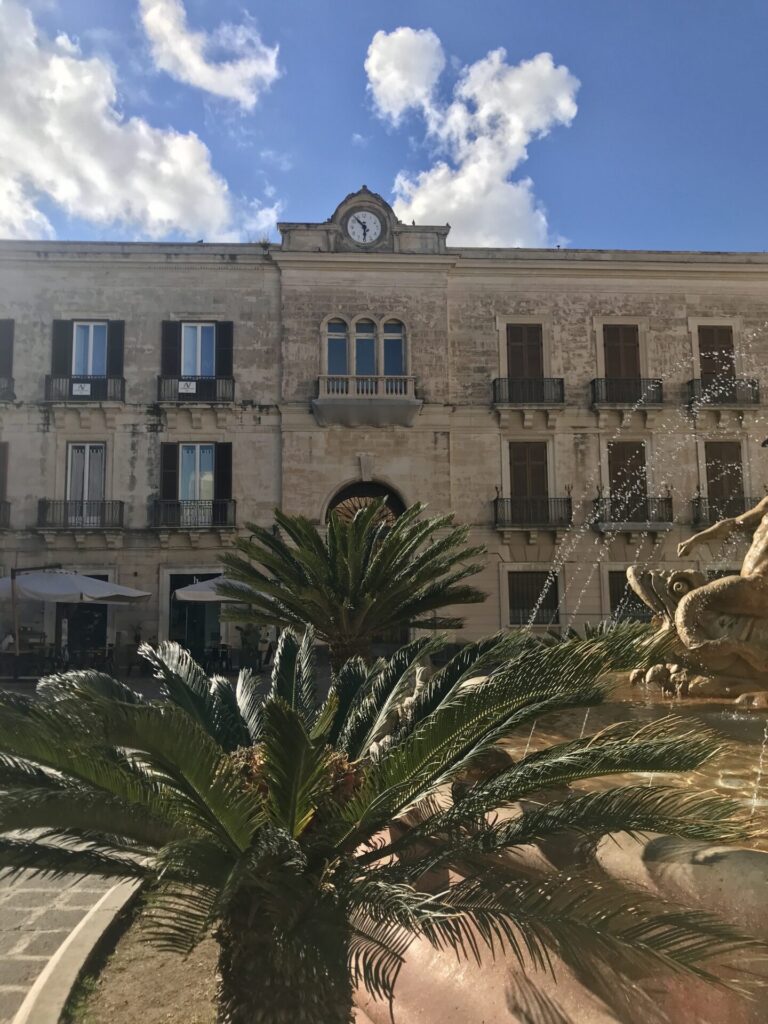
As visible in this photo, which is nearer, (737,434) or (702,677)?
(702,677)

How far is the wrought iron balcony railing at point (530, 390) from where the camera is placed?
21.8 meters

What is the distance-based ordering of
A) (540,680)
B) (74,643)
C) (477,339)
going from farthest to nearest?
(477,339) → (74,643) → (540,680)

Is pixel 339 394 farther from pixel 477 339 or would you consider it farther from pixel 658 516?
pixel 658 516

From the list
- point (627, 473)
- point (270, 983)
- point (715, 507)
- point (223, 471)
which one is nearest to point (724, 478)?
point (715, 507)

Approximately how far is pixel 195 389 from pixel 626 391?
1164 cm

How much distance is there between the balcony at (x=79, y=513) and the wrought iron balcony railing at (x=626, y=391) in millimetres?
13038

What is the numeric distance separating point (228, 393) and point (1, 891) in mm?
16515

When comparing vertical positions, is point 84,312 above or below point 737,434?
above

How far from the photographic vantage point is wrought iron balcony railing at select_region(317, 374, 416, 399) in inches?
839

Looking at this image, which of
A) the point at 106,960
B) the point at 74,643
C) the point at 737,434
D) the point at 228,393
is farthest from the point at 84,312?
the point at 106,960

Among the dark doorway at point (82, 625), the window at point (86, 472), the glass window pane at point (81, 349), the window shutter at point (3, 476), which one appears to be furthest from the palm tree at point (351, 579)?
the glass window pane at point (81, 349)

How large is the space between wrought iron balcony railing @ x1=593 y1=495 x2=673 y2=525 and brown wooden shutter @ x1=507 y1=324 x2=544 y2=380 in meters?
3.95

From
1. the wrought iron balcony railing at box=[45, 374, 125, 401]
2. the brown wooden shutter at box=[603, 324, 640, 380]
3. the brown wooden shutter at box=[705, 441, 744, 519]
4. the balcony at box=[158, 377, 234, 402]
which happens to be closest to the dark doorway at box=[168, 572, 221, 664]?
the balcony at box=[158, 377, 234, 402]

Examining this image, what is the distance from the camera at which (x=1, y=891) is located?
6129 millimetres
